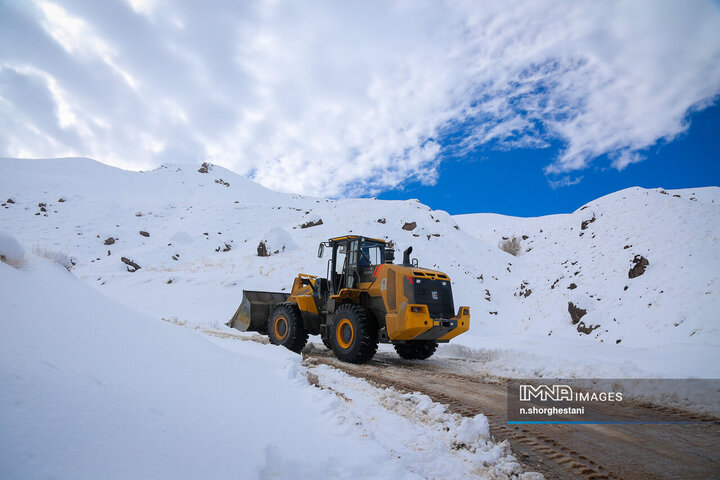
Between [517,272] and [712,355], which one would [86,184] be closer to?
[517,272]

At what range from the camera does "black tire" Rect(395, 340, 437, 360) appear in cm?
834

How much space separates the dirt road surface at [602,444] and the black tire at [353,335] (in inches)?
70.9

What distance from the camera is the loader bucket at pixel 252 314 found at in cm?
987

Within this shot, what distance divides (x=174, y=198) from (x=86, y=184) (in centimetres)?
1129

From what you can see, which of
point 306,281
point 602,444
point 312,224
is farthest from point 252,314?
point 312,224

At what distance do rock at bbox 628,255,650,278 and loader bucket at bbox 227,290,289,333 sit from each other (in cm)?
1433

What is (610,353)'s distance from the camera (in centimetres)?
741

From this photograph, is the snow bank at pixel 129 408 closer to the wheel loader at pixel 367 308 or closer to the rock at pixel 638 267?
the wheel loader at pixel 367 308

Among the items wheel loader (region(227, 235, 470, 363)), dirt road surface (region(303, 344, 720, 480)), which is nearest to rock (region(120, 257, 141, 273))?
wheel loader (region(227, 235, 470, 363))

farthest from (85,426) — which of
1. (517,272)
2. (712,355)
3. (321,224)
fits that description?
(321,224)

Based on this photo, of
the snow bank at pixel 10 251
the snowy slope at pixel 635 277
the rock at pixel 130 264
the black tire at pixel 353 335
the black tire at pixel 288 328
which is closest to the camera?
the snow bank at pixel 10 251

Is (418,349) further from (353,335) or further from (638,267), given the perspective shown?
(638,267)

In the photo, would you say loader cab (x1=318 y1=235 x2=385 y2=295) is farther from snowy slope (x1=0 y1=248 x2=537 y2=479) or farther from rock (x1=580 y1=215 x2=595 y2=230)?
rock (x1=580 y1=215 x2=595 y2=230)

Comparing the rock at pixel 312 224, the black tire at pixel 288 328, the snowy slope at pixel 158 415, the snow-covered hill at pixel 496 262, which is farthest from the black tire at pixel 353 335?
the rock at pixel 312 224
